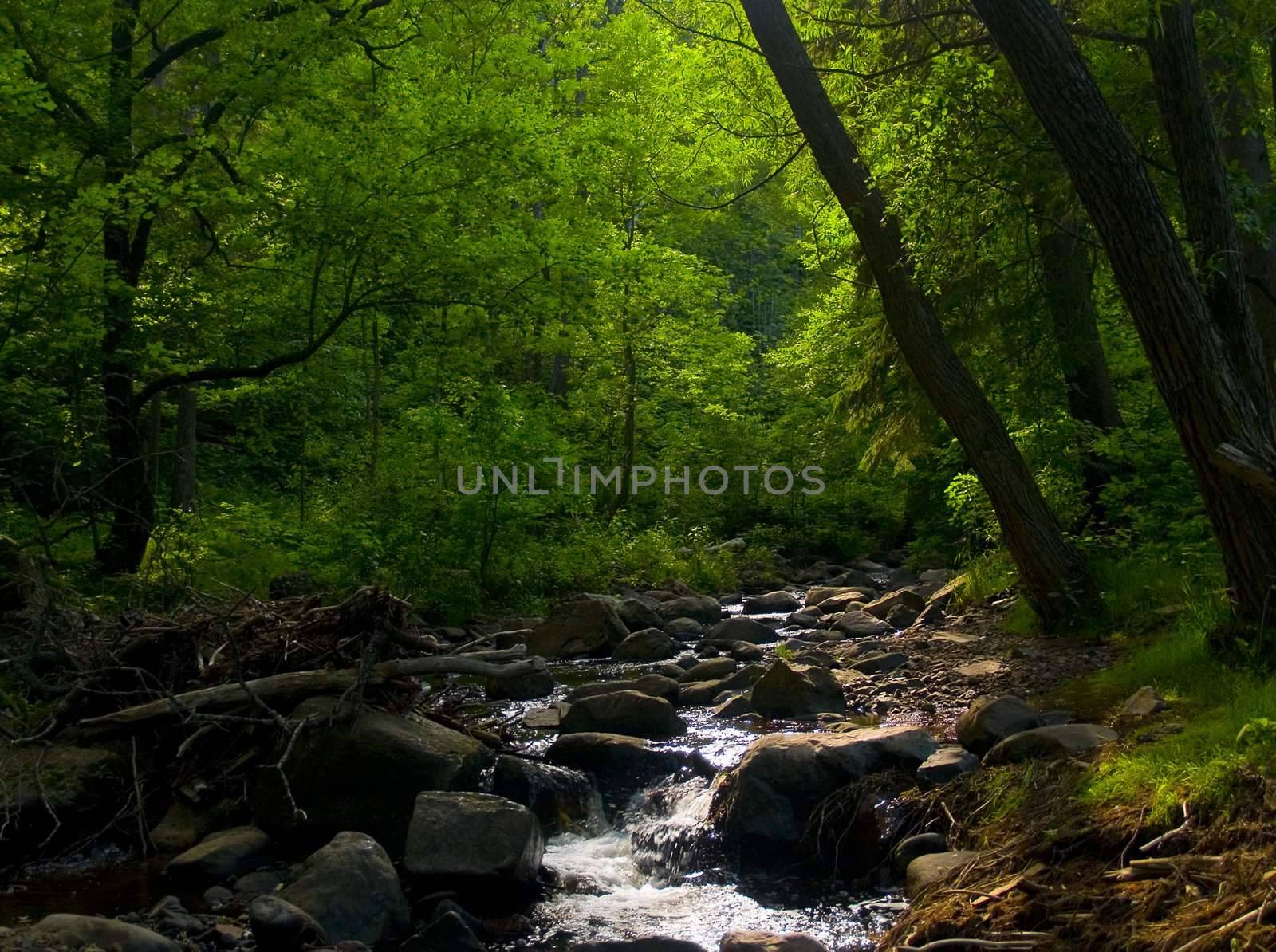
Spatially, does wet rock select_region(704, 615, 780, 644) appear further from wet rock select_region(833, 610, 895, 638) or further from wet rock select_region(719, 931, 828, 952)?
wet rock select_region(719, 931, 828, 952)

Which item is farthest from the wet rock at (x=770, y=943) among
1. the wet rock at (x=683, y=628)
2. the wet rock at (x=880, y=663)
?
the wet rock at (x=683, y=628)

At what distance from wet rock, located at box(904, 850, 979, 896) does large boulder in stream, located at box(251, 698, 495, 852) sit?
2.76 m

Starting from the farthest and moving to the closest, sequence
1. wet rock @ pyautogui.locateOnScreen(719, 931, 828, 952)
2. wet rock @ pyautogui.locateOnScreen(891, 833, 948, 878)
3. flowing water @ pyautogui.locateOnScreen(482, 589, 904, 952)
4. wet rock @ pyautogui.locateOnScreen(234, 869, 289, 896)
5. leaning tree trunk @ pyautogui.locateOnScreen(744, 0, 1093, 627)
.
→ 1. leaning tree trunk @ pyautogui.locateOnScreen(744, 0, 1093, 627)
2. wet rock @ pyautogui.locateOnScreen(234, 869, 289, 896)
3. wet rock @ pyautogui.locateOnScreen(891, 833, 948, 878)
4. flowing water @ pyautogui.locateOnScreen(482, 589, 904, 952)
5. wet rock @ pyautogui.locateOnScreen(719, 931, 828, 952)

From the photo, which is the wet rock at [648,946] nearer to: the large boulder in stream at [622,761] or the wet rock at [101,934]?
the wet rock at [101,934]

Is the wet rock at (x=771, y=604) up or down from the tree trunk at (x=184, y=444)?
down

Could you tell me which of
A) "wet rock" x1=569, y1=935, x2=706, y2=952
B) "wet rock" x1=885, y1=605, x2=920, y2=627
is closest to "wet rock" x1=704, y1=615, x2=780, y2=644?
"wet rock" x1=885, y1=605, x2=920, y2=627

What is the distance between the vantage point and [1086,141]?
19.2 ft

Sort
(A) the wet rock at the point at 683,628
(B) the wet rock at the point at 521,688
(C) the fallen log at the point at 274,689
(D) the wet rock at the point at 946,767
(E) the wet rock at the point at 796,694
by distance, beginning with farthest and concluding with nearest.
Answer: (A) the wet rock at the point at 683,628 → (B) the wet rock at the point at 521,688 → (E) the wet rock at the point at 796,694 → (C) the fallen log at the point at 274,689 → (D) the wet rock at the point at 946,767

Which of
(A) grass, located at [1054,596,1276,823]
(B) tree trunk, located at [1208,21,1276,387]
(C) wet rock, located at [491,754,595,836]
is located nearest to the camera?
(A) grass, located at [1054,596,1276,823]

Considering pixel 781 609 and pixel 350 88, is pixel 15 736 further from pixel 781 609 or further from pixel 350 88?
pixel 781 609

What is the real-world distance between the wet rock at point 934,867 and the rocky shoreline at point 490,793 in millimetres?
17

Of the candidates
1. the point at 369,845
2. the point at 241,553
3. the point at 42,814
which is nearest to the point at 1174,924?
the point at 369,845

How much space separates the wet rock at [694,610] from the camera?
14.8 metres

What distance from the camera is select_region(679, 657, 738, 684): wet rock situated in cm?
1017
